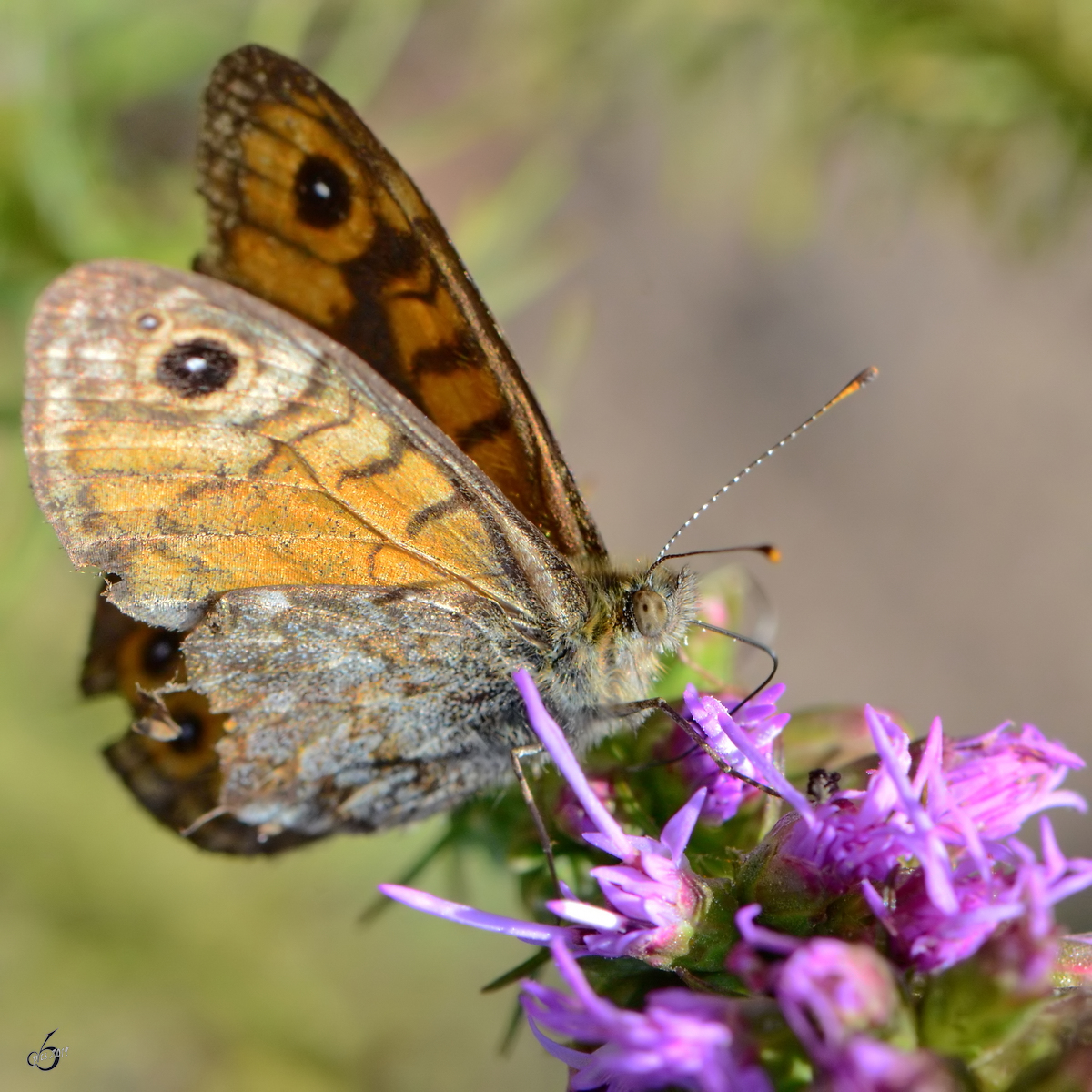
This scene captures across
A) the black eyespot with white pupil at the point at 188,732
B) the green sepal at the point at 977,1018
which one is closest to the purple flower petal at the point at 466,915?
the green sepal at the point at 977,1018

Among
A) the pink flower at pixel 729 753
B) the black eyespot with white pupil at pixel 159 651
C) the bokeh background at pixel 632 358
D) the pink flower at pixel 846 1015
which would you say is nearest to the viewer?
the pink flower at pixel 846 1015

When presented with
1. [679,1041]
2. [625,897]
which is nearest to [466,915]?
[625,897]

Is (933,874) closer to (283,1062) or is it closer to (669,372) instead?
(283,1062)

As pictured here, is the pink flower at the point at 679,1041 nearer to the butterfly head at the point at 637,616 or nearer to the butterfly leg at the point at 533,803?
the butterfly leg at the point at 533,803

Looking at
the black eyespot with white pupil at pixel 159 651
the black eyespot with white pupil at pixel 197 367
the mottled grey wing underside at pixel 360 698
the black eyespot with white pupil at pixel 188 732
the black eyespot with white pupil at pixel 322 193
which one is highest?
the black eyespot with white pupil at pixel 322 193

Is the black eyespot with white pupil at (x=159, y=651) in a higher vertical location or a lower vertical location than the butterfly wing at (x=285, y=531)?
lower

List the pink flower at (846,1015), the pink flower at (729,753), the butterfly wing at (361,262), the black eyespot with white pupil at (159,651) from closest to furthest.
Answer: the pink flower at (846,1015), the pink flower at (729,753), the butterfly wing at (361,262), the black eyespot with white pupil at (159,651)

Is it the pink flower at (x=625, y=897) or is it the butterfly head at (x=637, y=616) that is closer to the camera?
the pink flower at (x=625, y=897)

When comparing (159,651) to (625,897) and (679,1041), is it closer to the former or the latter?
(625,897)
